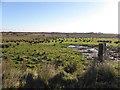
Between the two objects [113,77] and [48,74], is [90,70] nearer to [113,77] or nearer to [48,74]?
[113,77]

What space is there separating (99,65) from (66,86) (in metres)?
1.97

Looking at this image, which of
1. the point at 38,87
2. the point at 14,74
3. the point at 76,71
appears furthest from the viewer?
the point at 76,71

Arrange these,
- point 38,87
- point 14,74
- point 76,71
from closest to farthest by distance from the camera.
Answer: point 38,87 < point 14,74 < point 76,71

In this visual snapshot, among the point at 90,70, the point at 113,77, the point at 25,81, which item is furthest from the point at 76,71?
the point at 25,81

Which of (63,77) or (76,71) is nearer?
(63,77)

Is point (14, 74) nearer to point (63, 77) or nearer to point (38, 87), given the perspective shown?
point (38, 87)

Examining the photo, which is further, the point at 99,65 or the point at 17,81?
the point at 99,65

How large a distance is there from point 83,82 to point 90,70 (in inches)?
31.4

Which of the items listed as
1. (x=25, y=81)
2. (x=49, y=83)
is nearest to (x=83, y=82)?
(x=49, y=83)

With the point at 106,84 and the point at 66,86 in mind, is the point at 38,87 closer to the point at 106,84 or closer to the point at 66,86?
the point at 66,86

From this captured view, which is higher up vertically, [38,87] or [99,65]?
[99,65]

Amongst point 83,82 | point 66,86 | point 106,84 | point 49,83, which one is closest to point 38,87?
point 49,83

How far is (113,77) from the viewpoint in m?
10.2

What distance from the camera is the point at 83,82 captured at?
32.6ft
